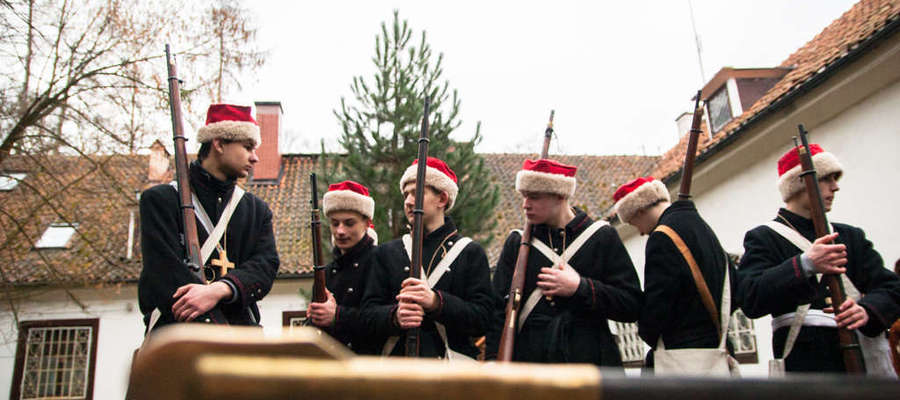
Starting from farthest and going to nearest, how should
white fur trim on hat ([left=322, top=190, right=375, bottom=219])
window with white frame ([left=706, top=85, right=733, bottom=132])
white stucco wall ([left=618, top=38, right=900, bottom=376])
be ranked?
window with white frame ([left=706, top=85, right=733, bottom=132]) → white stucco wall ([left=618, top=38, right=900, bottom=376]) → white fur trim on hat ([left=322, top=190, right=375, bottom=219])

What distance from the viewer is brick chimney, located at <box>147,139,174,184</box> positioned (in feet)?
38.9

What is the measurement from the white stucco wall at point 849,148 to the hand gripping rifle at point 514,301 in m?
6.80

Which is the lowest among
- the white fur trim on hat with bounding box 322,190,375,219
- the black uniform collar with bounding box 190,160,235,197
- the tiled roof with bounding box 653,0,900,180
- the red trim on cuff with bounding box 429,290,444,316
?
the red trim on cuff with bounding box 429,290,444,316

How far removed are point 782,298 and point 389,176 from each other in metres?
8.11

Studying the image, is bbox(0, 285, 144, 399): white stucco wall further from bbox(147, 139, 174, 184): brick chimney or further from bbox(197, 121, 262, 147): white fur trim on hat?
bbox(197, 121, 262, 147): white fur trim on hat

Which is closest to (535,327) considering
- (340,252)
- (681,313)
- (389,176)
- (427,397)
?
(681,313)

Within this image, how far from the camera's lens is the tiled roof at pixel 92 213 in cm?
1145

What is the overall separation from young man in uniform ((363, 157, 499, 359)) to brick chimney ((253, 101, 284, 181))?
21.7 m

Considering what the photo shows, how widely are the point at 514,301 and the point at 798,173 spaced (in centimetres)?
207

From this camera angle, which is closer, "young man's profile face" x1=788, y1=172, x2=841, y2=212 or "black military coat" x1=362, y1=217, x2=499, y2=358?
"black military coat" x1=362, y1=217, x2=499, y2=358

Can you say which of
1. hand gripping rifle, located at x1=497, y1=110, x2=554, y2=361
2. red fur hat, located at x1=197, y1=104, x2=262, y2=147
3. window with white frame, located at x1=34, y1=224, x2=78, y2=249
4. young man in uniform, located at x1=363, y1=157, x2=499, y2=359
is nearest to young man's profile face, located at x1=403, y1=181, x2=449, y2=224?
young man in uniform, located at x1=363, y1=157, x2=499, y2=359

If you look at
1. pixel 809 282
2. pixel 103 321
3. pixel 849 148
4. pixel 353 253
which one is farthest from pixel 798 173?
pixel 103 321

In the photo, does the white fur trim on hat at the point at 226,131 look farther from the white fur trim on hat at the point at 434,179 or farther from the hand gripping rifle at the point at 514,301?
the hand gripping rifle at the point at 514,301

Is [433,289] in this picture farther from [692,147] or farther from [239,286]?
[692,147]
